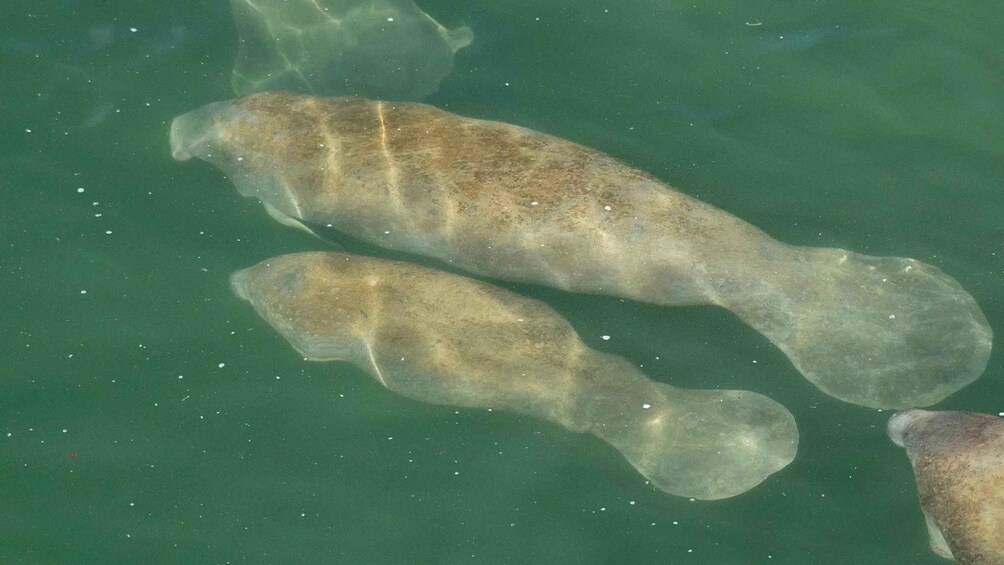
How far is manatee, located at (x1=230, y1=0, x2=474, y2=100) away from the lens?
27.1 feet

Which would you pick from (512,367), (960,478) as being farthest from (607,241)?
(960,478)

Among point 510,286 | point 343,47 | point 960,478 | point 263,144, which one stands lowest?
point 510,286

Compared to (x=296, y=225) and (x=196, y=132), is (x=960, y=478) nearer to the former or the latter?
(x=296, y=225)

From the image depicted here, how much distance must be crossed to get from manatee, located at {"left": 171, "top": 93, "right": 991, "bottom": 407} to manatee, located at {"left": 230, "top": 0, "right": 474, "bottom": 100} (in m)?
0.84

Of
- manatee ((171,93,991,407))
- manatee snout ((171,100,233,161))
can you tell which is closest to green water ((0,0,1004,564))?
manatee snout ((171,100,233,161))

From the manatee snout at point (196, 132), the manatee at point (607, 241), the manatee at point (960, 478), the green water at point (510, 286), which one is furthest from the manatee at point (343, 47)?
the manatee at point (960, 478)

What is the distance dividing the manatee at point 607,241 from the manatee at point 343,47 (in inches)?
33.1

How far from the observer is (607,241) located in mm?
6707

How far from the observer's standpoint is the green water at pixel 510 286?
6074 mm

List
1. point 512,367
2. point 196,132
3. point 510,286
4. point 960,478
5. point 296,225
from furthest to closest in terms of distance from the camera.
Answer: point 196,132
point 296,225
point 510,286
point 512,367
point 960,478

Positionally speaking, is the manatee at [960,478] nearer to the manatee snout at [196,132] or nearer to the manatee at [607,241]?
the manatee at [607,241]

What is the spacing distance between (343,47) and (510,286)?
278 cm

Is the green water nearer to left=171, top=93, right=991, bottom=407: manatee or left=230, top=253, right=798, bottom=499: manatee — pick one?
left=230, top=253, right=798, bottom=499: manatee

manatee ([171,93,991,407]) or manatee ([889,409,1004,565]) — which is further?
manatee ([171,93,991,407])
